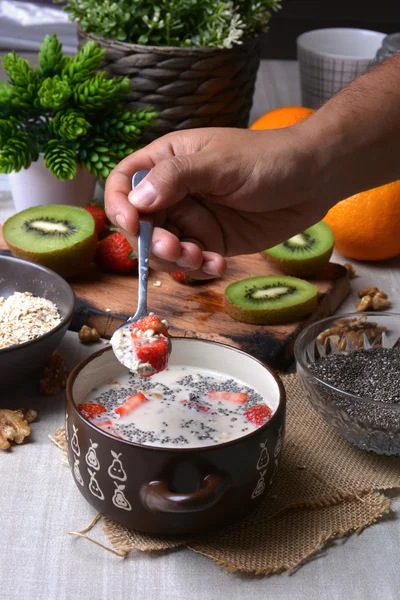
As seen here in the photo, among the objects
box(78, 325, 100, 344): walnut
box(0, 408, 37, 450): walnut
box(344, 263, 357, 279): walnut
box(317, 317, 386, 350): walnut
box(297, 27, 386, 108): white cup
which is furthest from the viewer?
box(297, 27, 386, 108): white cup

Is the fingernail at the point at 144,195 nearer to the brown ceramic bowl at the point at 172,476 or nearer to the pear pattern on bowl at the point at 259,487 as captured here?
the brown ceramic bowl at the point at 172,476

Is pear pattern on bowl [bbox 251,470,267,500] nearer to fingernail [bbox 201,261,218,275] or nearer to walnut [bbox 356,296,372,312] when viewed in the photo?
fingernail [bbox 201,261,218,275]

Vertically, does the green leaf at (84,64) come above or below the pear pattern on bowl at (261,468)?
above

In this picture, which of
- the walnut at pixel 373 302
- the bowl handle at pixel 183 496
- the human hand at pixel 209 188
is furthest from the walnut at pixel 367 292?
the bowl handle at pixel 183 496

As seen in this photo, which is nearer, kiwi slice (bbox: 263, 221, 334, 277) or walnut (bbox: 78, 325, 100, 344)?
walnut (bbox: 78, 325, 100, 344)

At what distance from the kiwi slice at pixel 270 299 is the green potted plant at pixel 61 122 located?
36 cm

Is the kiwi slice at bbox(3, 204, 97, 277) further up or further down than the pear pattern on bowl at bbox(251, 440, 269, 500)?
further down

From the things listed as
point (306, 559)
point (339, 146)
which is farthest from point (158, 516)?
point (339, 146)

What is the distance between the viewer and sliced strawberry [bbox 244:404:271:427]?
89cm

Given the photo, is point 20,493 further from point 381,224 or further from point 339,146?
point 381,224

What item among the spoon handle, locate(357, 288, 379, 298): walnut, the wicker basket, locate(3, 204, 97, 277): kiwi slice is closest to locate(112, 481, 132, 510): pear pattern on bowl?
the spoon handle

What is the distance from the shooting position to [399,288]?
1.41 metres

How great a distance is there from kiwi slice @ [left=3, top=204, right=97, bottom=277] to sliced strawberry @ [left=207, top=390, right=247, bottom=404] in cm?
45

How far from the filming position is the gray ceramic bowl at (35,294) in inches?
38.6
